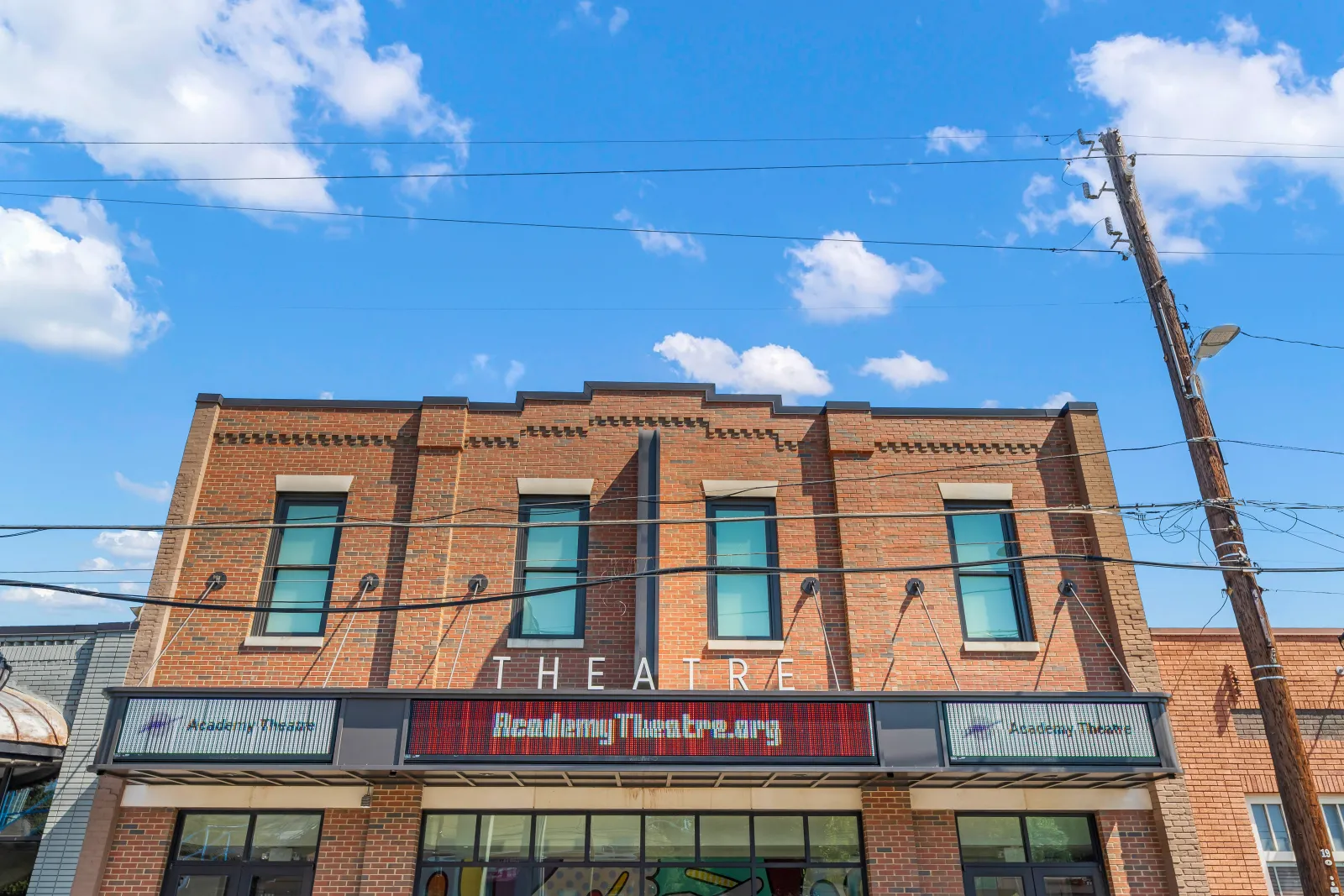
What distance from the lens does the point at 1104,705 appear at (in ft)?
38.4

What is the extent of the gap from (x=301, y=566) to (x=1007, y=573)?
10.9 m

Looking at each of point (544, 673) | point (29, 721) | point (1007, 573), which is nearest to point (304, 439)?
point (29, 721)

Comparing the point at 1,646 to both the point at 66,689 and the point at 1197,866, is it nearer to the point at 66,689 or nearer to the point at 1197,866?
the point at 66,689

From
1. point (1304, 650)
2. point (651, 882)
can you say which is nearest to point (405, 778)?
point (651, 882)

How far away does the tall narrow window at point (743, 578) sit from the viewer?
13750mm

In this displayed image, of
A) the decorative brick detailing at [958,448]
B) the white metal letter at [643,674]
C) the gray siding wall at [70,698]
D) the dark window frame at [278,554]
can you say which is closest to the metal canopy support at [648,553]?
the white metal letter at [643,674]

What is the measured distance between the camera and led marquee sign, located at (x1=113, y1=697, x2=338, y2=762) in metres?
11.2

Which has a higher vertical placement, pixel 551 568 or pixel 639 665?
pixel 551 568

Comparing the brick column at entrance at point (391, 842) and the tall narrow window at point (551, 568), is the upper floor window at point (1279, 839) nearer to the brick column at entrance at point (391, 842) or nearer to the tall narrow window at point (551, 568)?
the tall narrow window at point (551, 568)

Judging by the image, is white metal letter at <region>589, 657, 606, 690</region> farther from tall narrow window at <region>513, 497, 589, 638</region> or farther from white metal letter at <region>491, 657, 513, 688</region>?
white metal letter at <region>491, 657, 513, 688</region>

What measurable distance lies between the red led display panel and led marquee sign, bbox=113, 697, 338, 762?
3.97 ft

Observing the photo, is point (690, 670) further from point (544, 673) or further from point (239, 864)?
point (239, 864)

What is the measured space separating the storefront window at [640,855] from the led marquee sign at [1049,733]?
2.39 m

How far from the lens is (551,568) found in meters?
14.0
